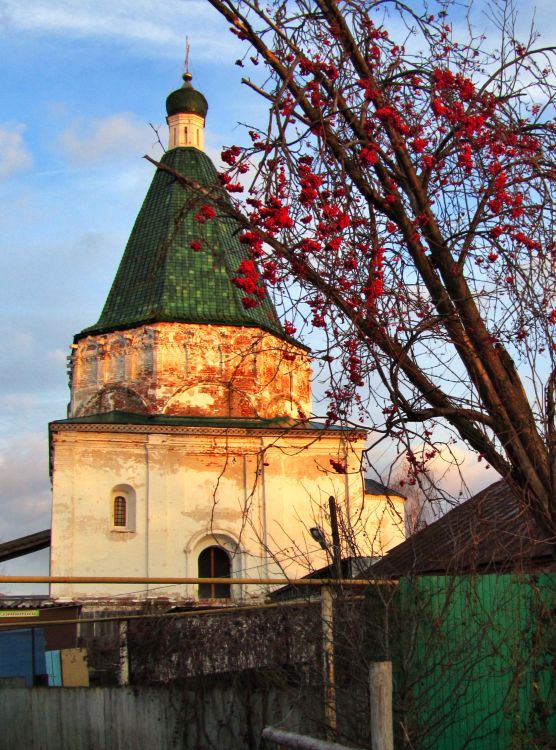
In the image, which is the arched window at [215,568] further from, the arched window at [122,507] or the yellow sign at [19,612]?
the yellow sign at [19,612]

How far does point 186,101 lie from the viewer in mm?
26469

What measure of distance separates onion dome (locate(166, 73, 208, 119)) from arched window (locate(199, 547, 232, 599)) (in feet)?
41.7

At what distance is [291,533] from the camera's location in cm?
2136

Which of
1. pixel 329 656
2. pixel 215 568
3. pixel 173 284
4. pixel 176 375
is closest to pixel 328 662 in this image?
pixel 329 656

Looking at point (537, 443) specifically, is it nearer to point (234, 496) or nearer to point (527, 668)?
point (527, 668)

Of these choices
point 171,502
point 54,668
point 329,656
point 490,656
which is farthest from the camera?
point 171,502

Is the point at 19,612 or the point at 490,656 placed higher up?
the point at 490,656

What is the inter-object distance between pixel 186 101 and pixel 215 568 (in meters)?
13.3

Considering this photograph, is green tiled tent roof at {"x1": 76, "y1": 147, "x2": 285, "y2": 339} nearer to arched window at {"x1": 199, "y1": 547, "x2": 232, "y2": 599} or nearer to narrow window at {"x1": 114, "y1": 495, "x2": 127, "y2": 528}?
narrow window at {"x1": 114, "y1": 495, "x2": 127, "y2": 528}

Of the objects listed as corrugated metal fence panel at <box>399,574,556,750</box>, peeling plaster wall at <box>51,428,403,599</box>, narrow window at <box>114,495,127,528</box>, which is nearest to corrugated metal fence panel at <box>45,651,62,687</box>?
peeling plaster wall at <box>51,428,403,599</box>

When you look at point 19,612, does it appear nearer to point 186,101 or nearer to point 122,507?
point 122,507

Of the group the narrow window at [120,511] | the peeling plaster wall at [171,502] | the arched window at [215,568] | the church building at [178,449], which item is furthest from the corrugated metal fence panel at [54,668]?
the narrow window at [120,511]

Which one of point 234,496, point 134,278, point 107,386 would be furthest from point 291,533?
point 134,278

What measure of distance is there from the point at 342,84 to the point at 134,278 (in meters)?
18.9
